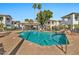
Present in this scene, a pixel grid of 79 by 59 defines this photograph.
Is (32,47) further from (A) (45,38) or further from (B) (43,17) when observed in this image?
(B) (43,17)

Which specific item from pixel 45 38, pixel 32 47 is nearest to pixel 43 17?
pixel 45 38

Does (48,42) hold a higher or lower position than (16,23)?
lower

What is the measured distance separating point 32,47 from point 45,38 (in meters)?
0.32

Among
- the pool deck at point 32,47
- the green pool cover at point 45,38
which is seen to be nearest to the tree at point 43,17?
the green pool cover at point 45,38

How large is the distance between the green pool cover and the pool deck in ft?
0.27

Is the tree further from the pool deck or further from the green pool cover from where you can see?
the pool deck

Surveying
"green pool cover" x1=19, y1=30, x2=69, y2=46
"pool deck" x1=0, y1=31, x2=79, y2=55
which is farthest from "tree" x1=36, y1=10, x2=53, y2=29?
"pool deck" x1=0, y1=31, x2=79, y2=55

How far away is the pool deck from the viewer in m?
4.38

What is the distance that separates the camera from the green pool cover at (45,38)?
14.7 ft
